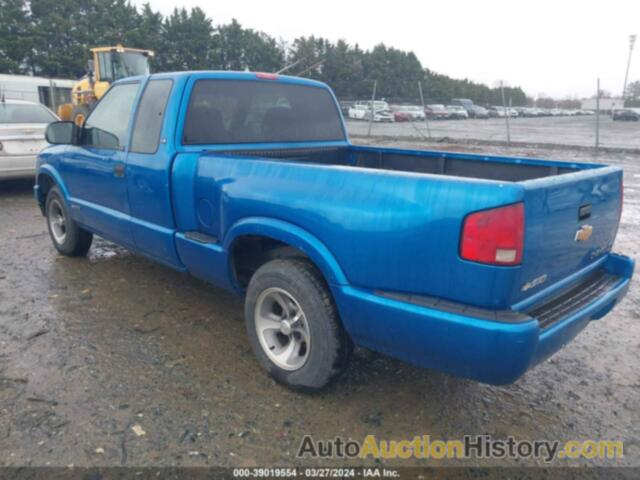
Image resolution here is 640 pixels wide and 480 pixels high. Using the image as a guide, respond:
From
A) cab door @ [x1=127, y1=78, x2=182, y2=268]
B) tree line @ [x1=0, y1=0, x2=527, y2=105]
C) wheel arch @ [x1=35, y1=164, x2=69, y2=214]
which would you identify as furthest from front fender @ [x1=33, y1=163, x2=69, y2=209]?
tree line @ [x1=0, y1=0, x2=527, y2=105]

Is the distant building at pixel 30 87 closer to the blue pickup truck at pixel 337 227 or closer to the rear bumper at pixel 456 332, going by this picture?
the blue pickup truck at pixel 337 227

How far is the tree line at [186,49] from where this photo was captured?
151 feet

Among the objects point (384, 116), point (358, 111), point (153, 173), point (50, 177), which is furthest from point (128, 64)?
point (384, 116)

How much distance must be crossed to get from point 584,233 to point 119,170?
3.35 metres

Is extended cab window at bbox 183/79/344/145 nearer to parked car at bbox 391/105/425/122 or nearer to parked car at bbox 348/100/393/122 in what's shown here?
parked car at bbox 348/100/393/122

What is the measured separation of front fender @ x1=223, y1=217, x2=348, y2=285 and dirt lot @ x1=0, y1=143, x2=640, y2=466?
0.85m

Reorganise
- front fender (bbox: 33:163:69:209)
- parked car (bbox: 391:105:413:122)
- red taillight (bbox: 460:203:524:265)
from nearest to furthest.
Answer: red taillight (bbox: 460:203:524:265), front fender (bbox: 33:163:69:209), parked car (bbox: 391:105:413:122)

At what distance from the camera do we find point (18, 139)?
778 cm

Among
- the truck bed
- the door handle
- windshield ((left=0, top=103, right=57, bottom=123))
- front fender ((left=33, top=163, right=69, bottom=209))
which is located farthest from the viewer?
windshield ((left=0, top=103, right=57, bottom=123))

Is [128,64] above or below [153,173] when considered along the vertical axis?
above

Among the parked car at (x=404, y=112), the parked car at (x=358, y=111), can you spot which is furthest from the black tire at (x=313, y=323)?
the parked car at (x=404, y=112)

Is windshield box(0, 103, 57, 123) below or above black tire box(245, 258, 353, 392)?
above

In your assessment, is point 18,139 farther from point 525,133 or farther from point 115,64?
point 525,133

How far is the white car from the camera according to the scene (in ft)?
25.2
